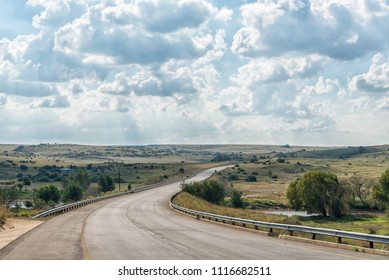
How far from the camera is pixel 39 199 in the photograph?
104 meters

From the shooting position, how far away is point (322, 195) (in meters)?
90.2

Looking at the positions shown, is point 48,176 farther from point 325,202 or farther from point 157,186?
point 325,202

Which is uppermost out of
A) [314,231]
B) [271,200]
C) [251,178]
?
[314,231]

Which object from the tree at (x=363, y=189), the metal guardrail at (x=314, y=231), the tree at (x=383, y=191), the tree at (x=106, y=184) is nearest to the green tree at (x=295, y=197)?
the tree at (x=383, y=191)

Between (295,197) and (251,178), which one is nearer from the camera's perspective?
(295,197)

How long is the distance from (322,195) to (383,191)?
9538mm

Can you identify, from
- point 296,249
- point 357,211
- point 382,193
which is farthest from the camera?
point 357,211

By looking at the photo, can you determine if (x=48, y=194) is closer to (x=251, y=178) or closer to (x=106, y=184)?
(x=106, y=184)

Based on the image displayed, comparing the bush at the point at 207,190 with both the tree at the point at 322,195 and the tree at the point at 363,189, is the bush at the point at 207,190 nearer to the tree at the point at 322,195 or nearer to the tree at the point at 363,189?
the tree at the point at 322,195

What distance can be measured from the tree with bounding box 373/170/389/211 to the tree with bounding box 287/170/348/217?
4.92 m

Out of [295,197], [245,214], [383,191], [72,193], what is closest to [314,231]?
[245,214]

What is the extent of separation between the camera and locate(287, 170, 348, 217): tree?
296 feet
